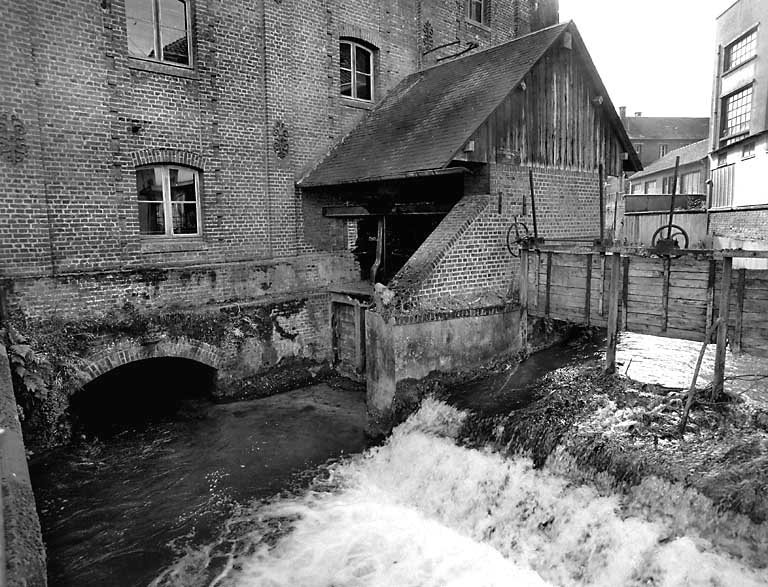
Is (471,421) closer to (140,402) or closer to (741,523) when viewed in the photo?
(741,523)

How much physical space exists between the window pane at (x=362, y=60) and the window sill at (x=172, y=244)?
19.6ft

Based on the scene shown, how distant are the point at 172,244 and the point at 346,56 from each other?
20.6 feet

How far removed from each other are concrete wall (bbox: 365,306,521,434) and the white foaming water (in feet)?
3.47

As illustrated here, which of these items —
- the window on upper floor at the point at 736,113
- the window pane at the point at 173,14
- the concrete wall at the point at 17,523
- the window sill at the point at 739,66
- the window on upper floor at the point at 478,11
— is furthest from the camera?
the window on upper floor at the point at 736,113

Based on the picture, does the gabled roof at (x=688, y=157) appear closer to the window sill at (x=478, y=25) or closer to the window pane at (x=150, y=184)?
the window sill at (x=478, y=25)

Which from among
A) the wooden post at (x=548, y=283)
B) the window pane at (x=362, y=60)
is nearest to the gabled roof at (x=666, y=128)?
the window pane at (x=362, y=60)

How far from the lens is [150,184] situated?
10.0 meters

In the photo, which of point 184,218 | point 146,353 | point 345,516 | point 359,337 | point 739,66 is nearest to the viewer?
point 345,516

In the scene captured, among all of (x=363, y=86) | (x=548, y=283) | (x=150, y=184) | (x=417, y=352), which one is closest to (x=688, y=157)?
(x=363, y=86)

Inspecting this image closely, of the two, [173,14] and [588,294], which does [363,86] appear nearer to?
[173,14]

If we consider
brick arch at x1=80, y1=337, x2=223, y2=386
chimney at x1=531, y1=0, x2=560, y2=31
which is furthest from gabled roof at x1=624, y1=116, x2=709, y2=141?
brick arch at x1=80, y1=337, x2=223, y2=386

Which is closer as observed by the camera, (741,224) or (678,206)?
(741,224)

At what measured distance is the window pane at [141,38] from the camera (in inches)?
380

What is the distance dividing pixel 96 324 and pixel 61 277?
907 mm
